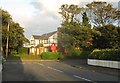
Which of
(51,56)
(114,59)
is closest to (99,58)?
(114,59)

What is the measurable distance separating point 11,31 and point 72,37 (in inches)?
557

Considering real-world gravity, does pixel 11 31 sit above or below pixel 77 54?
above

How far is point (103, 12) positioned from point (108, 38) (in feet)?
73.9

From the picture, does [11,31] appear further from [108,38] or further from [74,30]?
[108,38]

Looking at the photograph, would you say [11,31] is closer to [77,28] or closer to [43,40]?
[77,28]

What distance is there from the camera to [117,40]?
159 ft

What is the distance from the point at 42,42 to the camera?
10288 cm

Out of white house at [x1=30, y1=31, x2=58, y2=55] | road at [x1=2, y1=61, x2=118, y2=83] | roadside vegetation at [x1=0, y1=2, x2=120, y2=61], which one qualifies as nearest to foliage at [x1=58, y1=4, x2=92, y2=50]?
roadside vegetation at [x1=0, y1=2, x2=120, y2=61]

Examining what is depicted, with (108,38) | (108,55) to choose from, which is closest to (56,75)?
(108,55)

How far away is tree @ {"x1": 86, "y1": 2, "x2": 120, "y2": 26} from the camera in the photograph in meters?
70.4

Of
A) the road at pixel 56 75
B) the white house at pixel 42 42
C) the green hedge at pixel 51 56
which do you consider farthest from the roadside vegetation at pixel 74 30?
the road at pixel 56 75

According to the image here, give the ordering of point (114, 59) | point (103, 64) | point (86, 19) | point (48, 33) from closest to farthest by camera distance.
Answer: point (114, 59) < point (103, 64) < point (86, 19) < point (48, 33)

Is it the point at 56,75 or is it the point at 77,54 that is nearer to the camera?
the point at 56,75

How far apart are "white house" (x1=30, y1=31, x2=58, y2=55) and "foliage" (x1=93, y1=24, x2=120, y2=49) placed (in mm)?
37995
